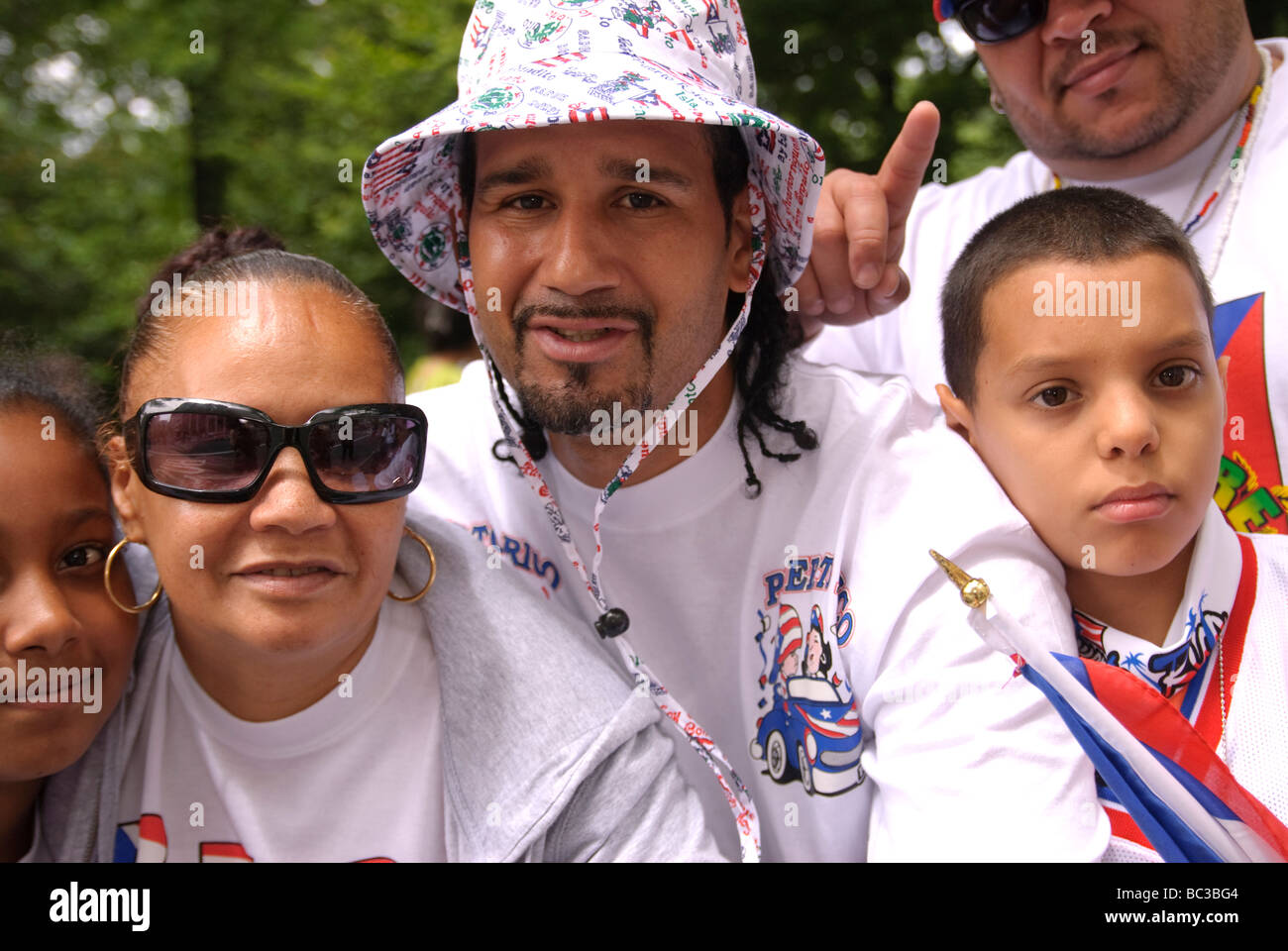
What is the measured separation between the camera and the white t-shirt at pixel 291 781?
1.99 m

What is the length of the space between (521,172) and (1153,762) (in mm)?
1591

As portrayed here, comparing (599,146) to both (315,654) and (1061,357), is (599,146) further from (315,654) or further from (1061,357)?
(315,654)

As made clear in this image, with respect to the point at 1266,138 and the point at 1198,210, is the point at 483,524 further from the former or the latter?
the point at 1266,138

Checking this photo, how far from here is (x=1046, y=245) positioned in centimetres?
215

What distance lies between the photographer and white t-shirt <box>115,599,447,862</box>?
1988 millimetres

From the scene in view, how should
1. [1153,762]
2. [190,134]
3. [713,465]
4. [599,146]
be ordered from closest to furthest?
[1153,762], [599,146], [713,465], [190,134]

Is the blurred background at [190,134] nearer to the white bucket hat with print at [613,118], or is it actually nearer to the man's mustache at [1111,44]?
the man's mustache at [1111,44]

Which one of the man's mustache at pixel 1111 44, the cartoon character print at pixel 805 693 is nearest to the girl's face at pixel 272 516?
the cartoon character print at pixel 805 693

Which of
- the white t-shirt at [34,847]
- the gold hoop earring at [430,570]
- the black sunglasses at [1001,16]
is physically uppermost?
the black sunglasses at [1001,16]

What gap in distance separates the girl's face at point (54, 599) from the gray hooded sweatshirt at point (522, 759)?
120mm

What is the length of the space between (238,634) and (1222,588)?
6.09 feet

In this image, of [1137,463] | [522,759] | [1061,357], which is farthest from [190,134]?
[1137,463]

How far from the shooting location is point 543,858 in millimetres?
1951

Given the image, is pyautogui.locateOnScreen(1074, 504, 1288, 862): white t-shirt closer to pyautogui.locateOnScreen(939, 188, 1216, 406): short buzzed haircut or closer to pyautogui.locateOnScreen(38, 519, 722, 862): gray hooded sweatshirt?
pyautogui.locateOnScreen(939, 188, 1216, 406): short buzzed haircut
